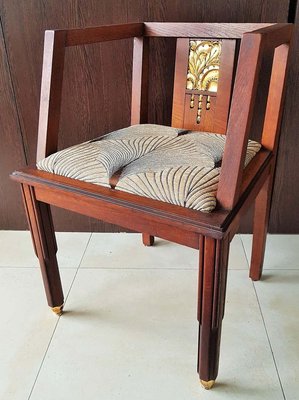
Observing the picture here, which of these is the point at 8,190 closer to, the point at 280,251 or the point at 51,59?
the point at 51,59

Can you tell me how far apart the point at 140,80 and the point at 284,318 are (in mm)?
761

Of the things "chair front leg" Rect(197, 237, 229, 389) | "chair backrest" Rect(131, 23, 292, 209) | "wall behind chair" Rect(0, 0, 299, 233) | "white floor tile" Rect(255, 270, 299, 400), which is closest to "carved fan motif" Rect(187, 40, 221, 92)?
"chair backrest" Rect(131, 23, 292, 209)

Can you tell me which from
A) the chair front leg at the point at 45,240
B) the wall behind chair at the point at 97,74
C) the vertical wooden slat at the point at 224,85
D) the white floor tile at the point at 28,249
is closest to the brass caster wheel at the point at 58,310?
the chair front leg at the point at 45,240

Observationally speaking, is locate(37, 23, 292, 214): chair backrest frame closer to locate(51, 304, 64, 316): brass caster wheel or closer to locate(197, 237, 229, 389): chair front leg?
locate(197, 237, 229, 389): chair front leg

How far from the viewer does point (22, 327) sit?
1.03m

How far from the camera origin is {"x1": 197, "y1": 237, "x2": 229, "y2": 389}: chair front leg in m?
0.68

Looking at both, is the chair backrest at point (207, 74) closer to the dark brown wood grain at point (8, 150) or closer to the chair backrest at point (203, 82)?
the chair backrest at point (203, 82)

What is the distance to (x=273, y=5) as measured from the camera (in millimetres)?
1021

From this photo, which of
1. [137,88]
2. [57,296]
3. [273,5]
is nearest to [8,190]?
[57,296]

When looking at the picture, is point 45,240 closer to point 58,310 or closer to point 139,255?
point 58,310

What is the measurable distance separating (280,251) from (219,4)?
2.58 feet

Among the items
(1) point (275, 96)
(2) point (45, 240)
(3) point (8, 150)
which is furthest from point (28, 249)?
(1) point (275, 96)

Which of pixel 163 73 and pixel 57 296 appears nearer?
pixel 57 296

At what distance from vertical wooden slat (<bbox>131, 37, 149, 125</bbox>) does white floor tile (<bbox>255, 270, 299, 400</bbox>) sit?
0.61m
